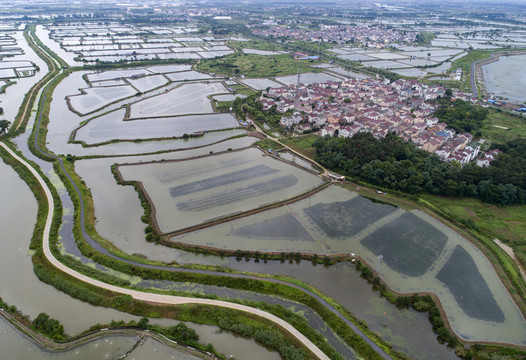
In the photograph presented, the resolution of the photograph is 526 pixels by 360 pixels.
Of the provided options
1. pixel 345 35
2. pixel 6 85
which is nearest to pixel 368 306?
pixel 6 85

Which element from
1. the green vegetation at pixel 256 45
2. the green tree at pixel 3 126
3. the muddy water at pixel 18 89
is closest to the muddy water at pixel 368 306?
the green tree at pixel 3 126

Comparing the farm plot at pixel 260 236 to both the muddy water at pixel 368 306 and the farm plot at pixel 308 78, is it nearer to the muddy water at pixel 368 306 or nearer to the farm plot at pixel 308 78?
the muddy water at pixel 368 306

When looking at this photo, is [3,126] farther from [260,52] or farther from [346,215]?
[260,52]

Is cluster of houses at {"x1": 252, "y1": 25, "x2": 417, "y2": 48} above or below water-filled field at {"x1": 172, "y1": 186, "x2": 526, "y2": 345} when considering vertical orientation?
above

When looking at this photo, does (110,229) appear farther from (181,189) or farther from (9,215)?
(9,215)

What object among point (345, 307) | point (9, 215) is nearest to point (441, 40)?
point (345, 307)

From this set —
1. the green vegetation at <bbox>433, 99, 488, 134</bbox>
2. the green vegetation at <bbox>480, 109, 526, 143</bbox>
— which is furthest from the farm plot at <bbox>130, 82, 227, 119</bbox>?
the green vegetation at <bbox>480, 109, 526, 143</bbox>

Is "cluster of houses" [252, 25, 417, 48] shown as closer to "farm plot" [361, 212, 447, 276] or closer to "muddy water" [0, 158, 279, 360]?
"farm plot" [361, 212, 447, 276]
